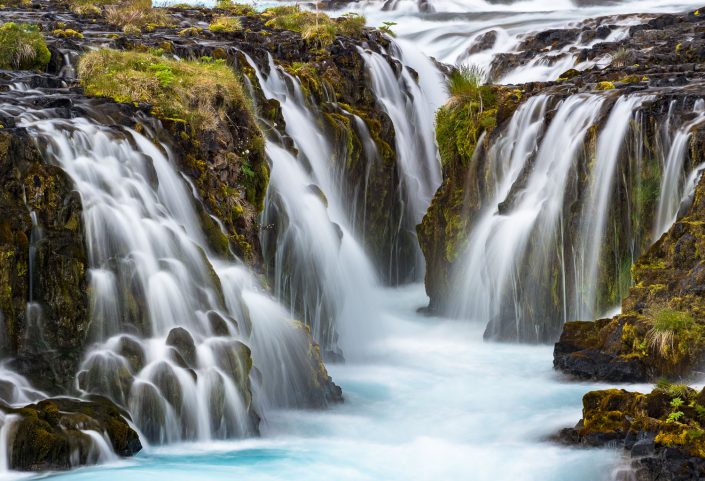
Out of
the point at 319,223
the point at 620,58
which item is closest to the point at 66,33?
the point at 319,223

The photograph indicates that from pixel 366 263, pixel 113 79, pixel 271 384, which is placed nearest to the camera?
pixel 271 384

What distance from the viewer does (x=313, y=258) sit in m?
16.4

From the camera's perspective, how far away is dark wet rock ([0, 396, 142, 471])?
917 centimetres

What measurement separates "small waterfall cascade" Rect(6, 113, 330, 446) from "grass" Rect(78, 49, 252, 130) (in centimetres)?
134

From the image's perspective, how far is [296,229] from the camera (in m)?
16.4

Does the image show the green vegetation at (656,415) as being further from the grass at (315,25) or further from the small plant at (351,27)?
the small plant at (351,27)

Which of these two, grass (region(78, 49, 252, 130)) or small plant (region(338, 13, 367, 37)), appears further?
small plant (region(338, 13, 367, 37))

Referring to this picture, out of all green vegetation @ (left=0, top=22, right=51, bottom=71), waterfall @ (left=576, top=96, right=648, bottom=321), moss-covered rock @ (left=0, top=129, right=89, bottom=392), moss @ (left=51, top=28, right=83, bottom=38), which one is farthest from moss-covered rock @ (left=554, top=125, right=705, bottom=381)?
moss @ (left=51, top=28, right=83, bottom=38)

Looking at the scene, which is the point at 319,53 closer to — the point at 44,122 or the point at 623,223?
the point at 623,223

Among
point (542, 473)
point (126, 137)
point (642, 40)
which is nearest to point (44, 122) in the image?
point (126, 137)

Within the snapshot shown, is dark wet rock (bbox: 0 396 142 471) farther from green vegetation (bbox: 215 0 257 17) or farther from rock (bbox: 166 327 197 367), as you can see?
green vegetation (bbox: 215 0 257 17)

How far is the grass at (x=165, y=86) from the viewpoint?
14.9 metres

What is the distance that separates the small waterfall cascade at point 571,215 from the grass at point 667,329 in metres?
3.05

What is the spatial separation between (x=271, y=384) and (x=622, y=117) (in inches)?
303
